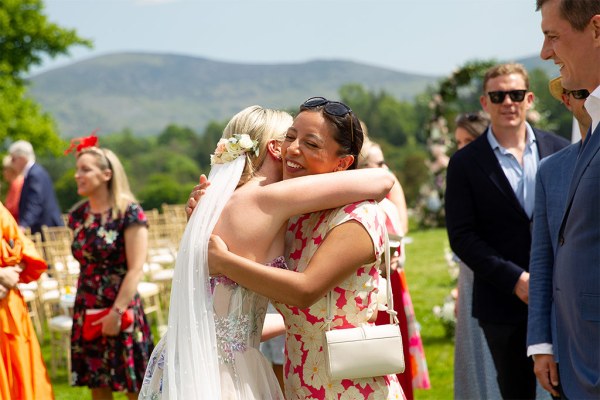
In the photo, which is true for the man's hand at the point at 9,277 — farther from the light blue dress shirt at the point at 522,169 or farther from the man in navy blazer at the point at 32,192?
the man in navy blazer at the point at 32,192

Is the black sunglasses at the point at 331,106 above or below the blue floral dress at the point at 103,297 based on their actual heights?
above

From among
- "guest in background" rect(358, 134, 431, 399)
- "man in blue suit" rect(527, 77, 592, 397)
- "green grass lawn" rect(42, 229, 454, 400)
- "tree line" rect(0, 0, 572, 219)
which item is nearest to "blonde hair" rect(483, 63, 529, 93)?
"guest in background" rect(358, 134, 431, 399)

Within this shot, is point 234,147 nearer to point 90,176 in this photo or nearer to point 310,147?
point 310,147

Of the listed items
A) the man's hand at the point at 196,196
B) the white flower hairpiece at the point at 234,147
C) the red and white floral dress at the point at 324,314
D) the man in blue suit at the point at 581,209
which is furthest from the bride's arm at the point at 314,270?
the man in blue suit at the point at 581,209

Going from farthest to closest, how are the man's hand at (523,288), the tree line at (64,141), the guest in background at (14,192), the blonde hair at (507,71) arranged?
the tree line at (64,141), the guest in background at (14,192), the blonde hair at (507,71), the man's hand at (523,288)

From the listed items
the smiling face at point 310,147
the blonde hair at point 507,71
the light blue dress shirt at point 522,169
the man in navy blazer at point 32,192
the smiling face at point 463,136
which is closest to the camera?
the smiling face at point 310,147

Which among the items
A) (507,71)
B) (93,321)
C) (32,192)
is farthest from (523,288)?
(32,192)

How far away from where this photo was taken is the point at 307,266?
2.80 m

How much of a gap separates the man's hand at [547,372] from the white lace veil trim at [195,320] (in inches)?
49.6

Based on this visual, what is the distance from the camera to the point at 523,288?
460cm

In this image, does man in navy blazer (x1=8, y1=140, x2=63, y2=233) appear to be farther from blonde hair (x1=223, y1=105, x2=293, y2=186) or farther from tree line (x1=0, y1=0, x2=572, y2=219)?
blonde hair (x1=223, y1=105, x2=293, y2=186)

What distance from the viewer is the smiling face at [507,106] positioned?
198 inches

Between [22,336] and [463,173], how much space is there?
282cm

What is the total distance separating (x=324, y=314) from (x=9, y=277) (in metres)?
2.80
